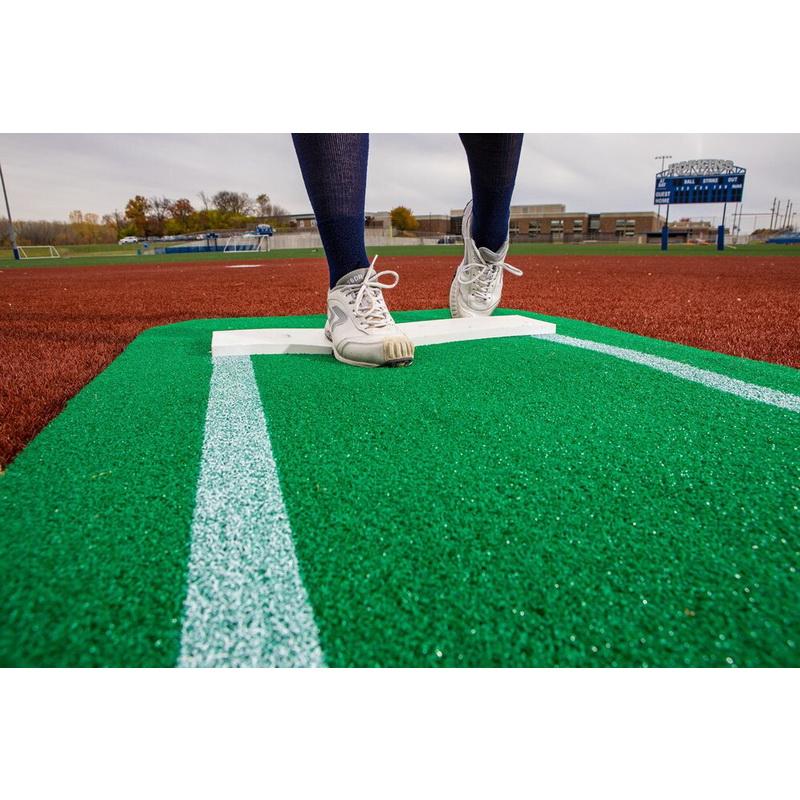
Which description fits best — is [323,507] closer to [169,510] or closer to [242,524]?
[242,524]

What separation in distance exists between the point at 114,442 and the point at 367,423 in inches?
22.0

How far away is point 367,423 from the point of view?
1.25 metres

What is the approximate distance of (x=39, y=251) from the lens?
35.9 metres

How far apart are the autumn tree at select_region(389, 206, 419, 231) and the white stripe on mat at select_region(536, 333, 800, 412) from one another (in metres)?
67.8

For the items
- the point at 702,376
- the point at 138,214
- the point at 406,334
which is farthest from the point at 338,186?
the point at 138,214

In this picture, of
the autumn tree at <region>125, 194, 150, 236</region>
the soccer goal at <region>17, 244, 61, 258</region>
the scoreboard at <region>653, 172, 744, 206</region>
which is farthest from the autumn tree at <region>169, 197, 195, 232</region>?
the scoreboard at <region>653, 172, 744, 206</region>

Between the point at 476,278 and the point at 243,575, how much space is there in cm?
227

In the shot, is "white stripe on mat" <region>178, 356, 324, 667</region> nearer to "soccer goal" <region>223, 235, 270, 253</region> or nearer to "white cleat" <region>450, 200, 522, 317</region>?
"white cleat" <region>450, 200, 522, 317</region>

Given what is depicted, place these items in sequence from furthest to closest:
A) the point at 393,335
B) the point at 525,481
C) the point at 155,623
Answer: the point at 393,335
the point at 525,481
the point at 155,623

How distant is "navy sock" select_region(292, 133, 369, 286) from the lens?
5.96 feet

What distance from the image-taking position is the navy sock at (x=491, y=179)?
2379 millimetres

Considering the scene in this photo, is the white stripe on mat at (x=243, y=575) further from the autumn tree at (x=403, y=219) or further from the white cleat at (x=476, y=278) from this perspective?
the autumn tree at (x=403, y=219)

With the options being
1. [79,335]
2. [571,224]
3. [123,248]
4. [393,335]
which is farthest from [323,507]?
[571,224]

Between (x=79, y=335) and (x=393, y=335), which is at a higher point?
(x=393, y=335)
